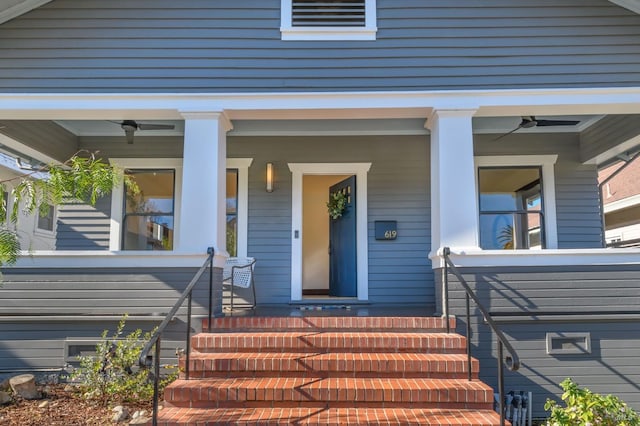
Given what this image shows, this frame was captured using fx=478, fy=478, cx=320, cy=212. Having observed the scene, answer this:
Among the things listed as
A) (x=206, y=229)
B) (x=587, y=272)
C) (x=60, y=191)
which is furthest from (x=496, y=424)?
(x=60, y=191)

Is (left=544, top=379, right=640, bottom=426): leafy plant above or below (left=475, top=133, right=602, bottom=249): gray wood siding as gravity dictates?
below

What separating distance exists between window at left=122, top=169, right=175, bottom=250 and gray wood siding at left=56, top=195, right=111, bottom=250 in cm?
28

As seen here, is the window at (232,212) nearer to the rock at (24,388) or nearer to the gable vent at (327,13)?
the gable vent at (327,13)

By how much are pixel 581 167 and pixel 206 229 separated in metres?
5.03

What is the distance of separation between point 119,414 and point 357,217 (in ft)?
12.1

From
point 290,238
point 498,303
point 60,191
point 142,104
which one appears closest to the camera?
point 60,191

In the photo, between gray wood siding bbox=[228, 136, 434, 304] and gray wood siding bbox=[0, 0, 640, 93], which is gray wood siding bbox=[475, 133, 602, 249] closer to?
gray wood siding bbox=[228, 136, 434, 304]

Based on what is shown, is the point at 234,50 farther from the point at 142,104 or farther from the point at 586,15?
the point at 586,15

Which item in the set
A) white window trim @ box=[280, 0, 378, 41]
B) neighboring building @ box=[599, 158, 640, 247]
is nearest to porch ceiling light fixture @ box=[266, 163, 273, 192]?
white window trim @ box=[280, 0, 378, 41]

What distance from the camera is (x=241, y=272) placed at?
5.87 m

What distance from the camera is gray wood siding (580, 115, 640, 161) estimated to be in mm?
5715

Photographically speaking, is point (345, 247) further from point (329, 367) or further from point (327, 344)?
point (329, 367)

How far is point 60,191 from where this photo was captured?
3000 mm

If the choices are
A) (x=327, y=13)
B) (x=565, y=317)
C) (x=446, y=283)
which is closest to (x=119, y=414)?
(x=446, y=283)
